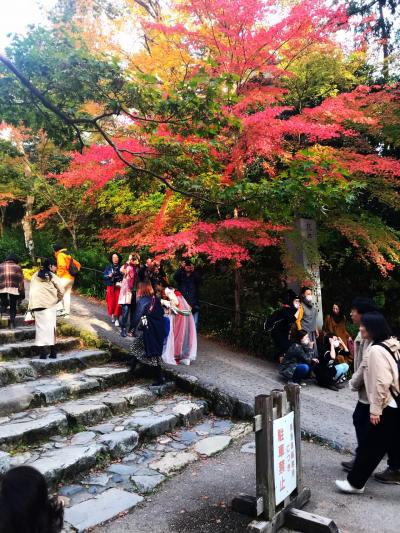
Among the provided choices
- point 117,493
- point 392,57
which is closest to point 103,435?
point 117,493

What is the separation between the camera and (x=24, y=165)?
1600 centimetres

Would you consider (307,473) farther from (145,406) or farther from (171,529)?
(145,406)

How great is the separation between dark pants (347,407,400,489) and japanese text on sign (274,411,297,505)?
74cm

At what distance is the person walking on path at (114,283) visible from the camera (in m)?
10.1

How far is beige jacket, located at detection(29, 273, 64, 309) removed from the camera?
757 cm

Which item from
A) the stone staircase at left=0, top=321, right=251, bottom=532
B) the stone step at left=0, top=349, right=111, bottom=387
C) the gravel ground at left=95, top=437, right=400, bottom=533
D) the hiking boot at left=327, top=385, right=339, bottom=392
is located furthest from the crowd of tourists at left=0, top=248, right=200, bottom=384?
the hiking boot at left=327, top=385, right=339, bottom=392

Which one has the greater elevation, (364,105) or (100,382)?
(364,105)

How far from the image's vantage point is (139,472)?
4965 mm

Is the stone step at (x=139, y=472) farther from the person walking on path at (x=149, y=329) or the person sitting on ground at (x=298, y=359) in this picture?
the person sitting on ground at (x=298, y=359)

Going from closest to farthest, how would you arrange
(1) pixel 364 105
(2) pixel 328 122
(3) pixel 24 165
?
Answer: (2) pixel 328 122 → (1) pixel 364 105 → (3) pixel 24 165

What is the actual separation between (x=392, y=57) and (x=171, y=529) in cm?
1231

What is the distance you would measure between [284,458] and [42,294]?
5226 mm

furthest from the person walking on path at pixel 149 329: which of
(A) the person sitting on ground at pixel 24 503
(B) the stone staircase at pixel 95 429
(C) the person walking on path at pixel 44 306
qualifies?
(A) the person sitting on ground at pixel 24 503

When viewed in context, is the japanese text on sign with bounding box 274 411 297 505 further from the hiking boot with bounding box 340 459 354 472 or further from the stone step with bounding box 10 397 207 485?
the stone step with bounding box 10 397 207 485
